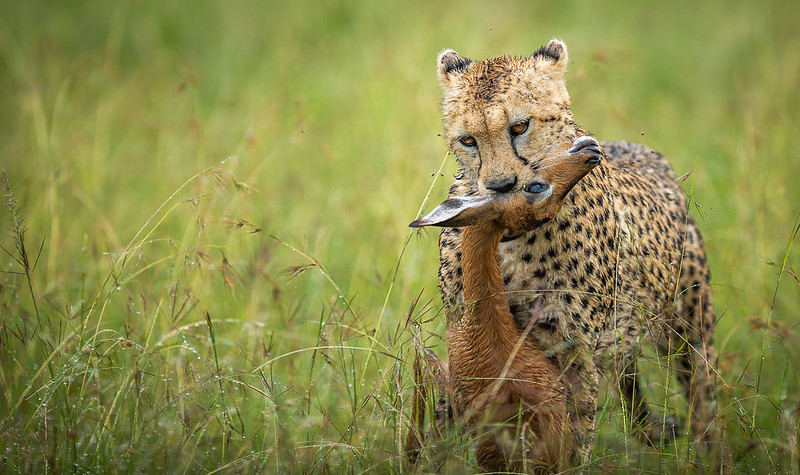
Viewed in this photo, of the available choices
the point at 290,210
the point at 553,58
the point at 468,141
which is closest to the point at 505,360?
the point at 468,141

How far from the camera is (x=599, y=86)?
7.45 meters

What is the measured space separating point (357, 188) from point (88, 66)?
10.6 feet

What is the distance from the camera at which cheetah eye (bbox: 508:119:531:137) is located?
2924 mm

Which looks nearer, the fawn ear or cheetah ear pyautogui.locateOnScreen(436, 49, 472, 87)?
the fawn ear

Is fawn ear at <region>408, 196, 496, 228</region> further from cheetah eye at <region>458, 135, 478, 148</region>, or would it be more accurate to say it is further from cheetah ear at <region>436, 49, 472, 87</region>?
cheetah ear at <region>436, 49, 472, 87</region>

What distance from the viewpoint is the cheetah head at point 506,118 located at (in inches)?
111

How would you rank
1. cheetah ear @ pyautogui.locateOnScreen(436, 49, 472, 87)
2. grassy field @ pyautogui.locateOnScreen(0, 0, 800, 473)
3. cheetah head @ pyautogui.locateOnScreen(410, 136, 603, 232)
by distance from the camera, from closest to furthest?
cheetah head @ pyautogui.locateOnScreen(410, 136, 603, 232) < grassy field @ pyautogui.locateOnScreen(0, 0, 800, 473) < cheetah ear @ pyautogui.locateOnScreen(436, 49, 472, 87)

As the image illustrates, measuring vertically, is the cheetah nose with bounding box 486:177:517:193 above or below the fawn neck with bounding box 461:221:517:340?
above

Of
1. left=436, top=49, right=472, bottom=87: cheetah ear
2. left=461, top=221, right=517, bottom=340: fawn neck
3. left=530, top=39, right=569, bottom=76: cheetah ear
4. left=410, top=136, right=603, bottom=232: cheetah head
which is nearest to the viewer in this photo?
left=410, top=136, right=603, bottom=232: cheetah head

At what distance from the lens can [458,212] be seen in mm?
2496

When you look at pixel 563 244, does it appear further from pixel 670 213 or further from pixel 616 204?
pixel 670 213

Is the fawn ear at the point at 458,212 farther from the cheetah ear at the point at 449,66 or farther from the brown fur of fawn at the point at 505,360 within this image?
the cheetah ear at the point at 449,66

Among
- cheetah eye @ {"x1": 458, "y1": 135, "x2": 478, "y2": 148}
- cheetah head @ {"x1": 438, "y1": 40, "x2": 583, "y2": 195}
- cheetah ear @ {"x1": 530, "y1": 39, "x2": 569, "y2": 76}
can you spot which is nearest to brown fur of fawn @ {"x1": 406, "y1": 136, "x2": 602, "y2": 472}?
cheetah head @ {"x1": 438, "y1": 40, "x2": 583, "y2": 195}

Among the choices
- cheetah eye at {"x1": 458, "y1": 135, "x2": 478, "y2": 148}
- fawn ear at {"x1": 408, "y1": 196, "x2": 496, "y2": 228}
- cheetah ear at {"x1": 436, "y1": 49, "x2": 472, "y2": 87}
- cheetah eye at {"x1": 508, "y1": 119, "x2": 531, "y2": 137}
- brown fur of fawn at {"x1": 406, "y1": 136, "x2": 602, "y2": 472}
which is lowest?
brown fur of fawn at {"x1": 406, "y1": 136, "x2": 602, "y2": 472}
